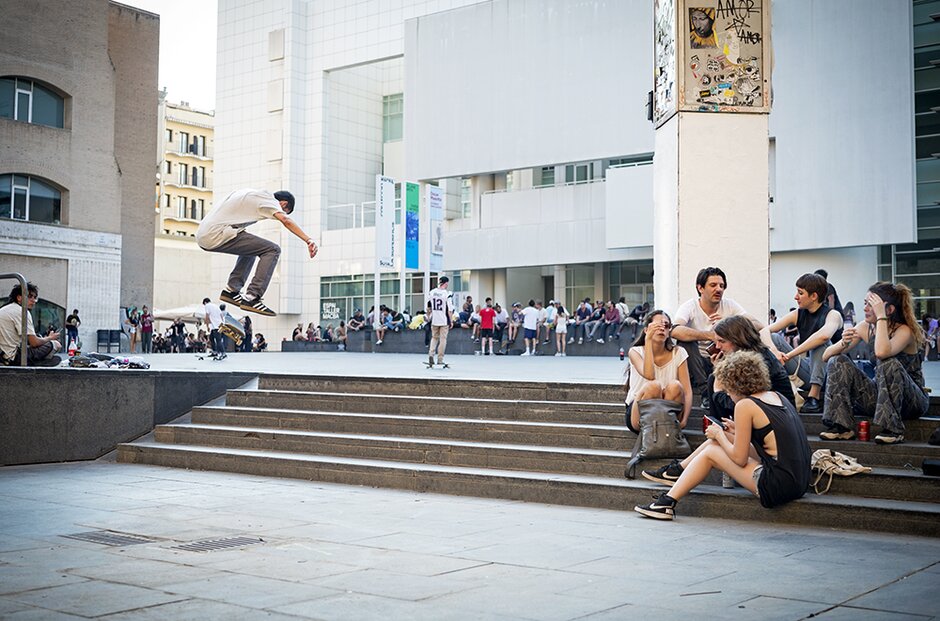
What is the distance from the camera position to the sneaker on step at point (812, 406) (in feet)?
28.2


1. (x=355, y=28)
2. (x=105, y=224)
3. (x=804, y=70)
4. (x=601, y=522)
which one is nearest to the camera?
(x=601, y=522)

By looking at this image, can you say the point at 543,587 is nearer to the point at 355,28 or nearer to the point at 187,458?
the point at 187,458

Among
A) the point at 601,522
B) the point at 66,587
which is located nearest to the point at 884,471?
the point at 601,522

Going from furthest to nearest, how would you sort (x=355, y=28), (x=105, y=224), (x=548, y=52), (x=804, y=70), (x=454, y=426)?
→ (x=355, y=28)
(x=548, y=52)
(x=105, y=224)
(x=804, y=70)
(x=454, y=426)

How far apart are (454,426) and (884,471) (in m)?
4.30

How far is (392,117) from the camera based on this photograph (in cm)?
5706

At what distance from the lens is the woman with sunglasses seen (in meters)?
8.22

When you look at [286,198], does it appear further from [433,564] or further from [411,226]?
[411,226]

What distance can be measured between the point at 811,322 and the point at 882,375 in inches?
46.0

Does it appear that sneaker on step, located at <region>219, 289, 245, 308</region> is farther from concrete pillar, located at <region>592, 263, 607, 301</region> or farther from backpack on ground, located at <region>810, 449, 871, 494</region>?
concrete pillar, located at <region>592, 263, 607, 301</region>

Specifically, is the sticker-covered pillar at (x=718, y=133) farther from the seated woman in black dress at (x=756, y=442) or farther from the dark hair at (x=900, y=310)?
the seated woman in black dress at (x=756, y=442)

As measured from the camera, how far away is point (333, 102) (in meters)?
54.1

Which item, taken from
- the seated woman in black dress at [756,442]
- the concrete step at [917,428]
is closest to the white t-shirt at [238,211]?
the seated woman in black dress at [756,442]

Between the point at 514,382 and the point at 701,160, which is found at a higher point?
the point at 701,160
